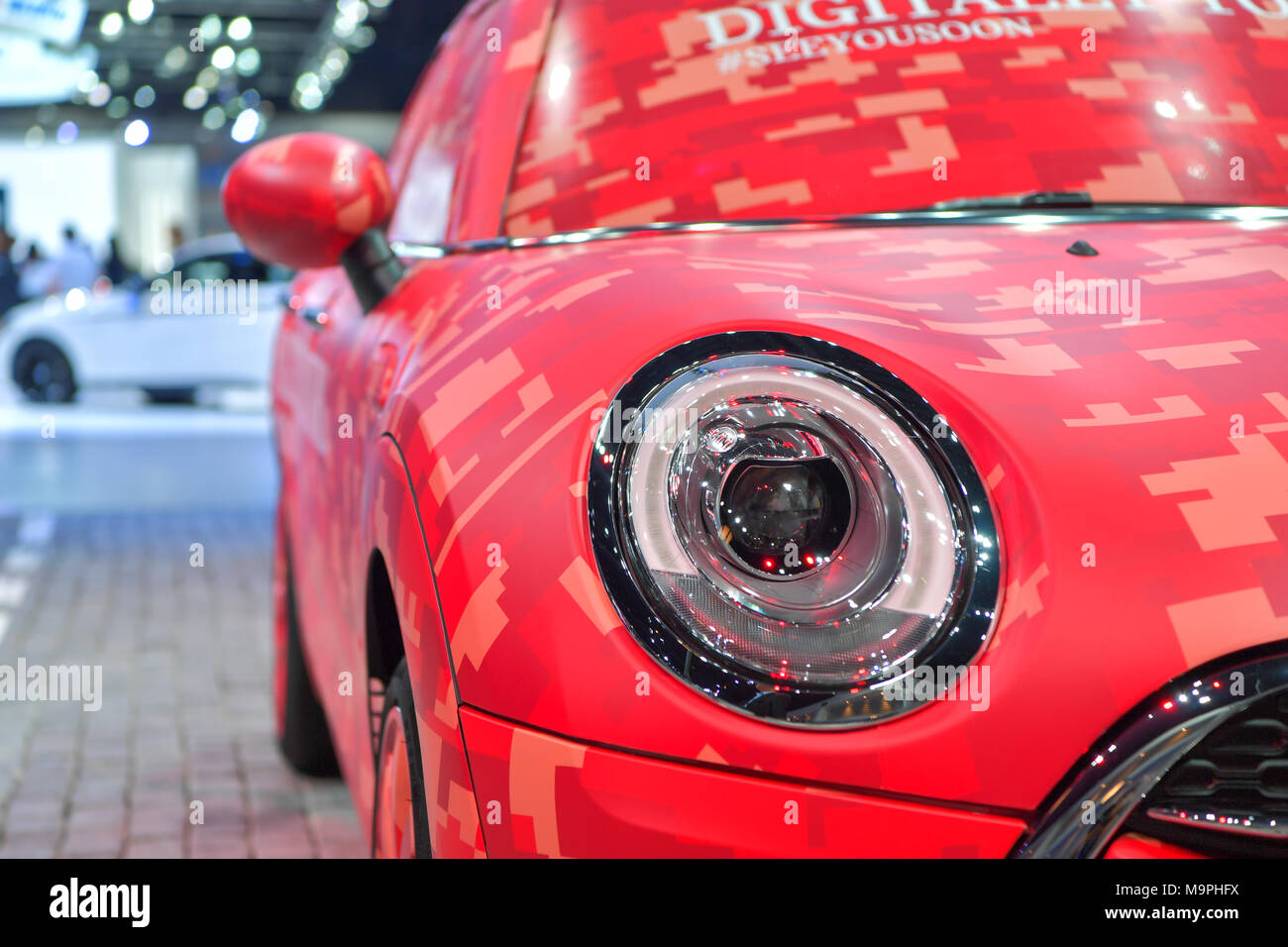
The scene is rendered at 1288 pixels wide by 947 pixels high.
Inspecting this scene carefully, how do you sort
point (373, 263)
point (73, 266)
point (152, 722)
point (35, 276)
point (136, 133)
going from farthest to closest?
point (136, 133), point (35, 276), point (73, 266), point (152, 722), point (373, 263)

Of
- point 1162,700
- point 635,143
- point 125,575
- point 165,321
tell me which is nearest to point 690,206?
point 635,143

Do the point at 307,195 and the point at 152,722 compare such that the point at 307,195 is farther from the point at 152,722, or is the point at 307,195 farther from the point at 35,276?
the point at 35,276

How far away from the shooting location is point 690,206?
1873 millimetres

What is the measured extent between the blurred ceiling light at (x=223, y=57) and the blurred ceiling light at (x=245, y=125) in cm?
439

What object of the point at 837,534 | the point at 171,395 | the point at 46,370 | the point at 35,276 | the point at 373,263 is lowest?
the point at 171,395

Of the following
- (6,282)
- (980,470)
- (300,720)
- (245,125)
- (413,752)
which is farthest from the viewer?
(245,125)

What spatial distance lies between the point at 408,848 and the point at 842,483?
2.08 ft

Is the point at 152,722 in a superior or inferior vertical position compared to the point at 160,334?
inferior

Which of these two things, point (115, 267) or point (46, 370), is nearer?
point (46, 370)

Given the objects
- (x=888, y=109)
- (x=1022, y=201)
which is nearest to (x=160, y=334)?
(x=888, y=109)

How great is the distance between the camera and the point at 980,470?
120cm

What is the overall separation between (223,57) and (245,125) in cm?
549

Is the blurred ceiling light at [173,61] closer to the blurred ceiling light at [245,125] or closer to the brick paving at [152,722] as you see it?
the blurred ceiling light at [245,125]
